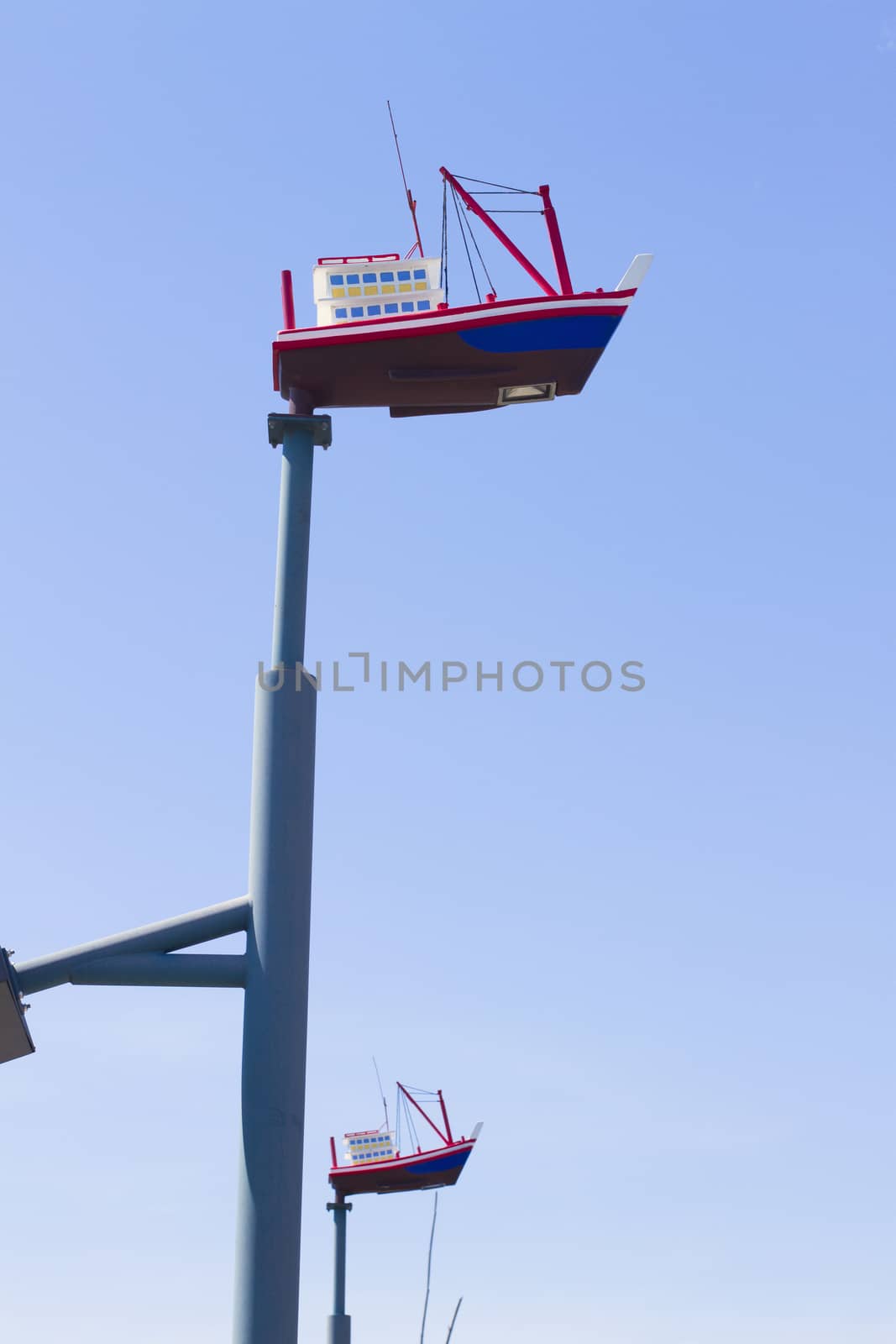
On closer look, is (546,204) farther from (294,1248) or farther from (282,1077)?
(294,1248)

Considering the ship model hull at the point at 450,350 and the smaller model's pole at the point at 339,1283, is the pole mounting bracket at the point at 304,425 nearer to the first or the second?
the ship model hull at the point at 450,350

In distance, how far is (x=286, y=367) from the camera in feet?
27.1

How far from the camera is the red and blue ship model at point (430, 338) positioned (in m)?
8.22

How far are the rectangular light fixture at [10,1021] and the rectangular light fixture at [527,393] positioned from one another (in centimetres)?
447

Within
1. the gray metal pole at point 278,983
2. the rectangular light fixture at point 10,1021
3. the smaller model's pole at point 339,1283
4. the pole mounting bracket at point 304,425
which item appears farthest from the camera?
the smaller model's pole at point 339,1283

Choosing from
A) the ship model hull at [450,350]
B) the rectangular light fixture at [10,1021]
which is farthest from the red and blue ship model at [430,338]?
the rectangular light fixture at [10,1021]

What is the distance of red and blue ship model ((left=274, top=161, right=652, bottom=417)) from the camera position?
27.0 ft

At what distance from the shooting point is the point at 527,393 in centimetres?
880

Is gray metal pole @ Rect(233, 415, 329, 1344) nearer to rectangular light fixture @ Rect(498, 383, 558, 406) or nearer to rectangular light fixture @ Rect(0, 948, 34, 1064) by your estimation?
rectangular light fixture @ Rect(0, 948, 34, 1064)

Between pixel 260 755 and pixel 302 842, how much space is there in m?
0.53

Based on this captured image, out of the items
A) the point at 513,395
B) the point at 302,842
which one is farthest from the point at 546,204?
the point at 302,842

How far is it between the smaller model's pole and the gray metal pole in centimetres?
2180

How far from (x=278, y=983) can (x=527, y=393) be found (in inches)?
160

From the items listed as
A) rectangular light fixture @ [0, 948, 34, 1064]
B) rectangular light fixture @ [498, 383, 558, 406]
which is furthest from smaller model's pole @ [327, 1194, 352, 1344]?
rectangular light fixture @ [498, 383, 558, 406]
